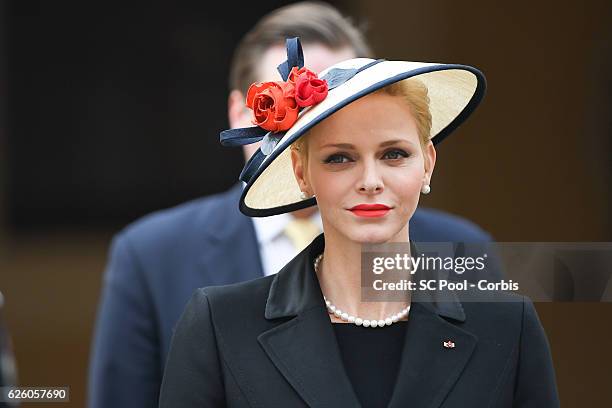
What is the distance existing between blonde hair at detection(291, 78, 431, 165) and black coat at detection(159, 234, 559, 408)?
236 mm

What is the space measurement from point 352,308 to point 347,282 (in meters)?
0.04

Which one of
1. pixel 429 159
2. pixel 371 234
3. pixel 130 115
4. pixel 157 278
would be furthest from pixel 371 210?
pixel 130 115

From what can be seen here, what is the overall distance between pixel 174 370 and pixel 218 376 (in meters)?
0.07

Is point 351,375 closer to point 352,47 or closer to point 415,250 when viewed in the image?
point 415,250

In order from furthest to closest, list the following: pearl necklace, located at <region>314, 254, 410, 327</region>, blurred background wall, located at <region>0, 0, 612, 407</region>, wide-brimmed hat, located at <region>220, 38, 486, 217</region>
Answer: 1. blurred background wall, located at <region>0, 0, 612, 407</region>
2. pearl necklace, located at <region>314, 254, 410, 327</region>
3. wide-brimmed hat, located at <region>220, 38, 486, 217</region>

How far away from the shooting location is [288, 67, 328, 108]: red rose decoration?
6.03ft

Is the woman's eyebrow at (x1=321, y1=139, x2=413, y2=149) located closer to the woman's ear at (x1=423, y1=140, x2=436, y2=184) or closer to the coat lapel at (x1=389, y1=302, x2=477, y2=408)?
the woman's ear at (x1=423, y1=140, x2=436, y2=184)

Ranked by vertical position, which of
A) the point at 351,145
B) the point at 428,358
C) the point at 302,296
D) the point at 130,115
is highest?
the point at 130,115

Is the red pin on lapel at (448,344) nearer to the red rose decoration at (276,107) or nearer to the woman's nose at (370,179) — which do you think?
the woman's nose at (370,179)

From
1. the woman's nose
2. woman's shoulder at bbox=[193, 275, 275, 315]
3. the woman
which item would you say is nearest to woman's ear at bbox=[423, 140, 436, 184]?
the woman

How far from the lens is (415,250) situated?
6.21 ft

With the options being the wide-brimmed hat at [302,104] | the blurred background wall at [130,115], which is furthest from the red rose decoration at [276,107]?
the blurred background wall at [130,115]

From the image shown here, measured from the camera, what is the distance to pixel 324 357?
6.08 feet

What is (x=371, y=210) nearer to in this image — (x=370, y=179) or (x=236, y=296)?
(x=370, y=179)
